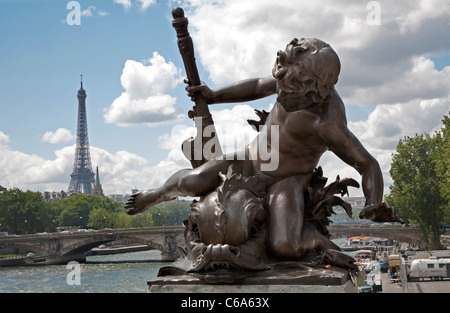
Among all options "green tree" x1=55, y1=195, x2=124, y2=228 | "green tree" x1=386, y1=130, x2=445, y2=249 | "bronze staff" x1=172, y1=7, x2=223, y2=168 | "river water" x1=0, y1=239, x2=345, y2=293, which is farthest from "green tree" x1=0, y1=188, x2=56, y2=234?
"bronze staff" x1=172, y1=7, x2=223, y2=168

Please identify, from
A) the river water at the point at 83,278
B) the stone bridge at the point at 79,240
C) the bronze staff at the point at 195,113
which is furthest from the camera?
the stone bridge at the point at 79,240

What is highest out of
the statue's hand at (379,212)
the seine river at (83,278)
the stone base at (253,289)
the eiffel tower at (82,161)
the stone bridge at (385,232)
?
the eiffel tower at (82,161)

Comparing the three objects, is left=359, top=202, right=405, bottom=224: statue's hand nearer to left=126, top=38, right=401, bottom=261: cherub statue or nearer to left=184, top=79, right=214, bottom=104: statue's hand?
left=126, top=38, right=401, bottom=261: cherub statue

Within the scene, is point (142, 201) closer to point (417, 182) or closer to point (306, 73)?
point (306, 73)

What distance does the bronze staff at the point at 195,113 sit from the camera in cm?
445

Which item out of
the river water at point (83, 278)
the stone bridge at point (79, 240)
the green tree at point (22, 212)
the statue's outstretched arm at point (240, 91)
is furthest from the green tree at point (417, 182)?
the green tree at point (22, 212)

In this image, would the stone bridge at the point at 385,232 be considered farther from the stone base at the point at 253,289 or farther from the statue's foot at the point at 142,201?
the stone base at the point at 253,289

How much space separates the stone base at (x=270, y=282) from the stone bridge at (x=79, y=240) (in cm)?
4176

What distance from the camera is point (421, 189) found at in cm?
3291

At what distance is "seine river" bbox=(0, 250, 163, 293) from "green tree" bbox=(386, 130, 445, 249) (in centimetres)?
1452

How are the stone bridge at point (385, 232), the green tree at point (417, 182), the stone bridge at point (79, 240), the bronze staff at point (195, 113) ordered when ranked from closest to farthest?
the bronze staff at point (195, 113) → the green tree at point (417, 182) → the stone bridge at point (385, 232) → the stone bridge at point (79, 240)

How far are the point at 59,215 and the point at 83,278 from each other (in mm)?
34981
